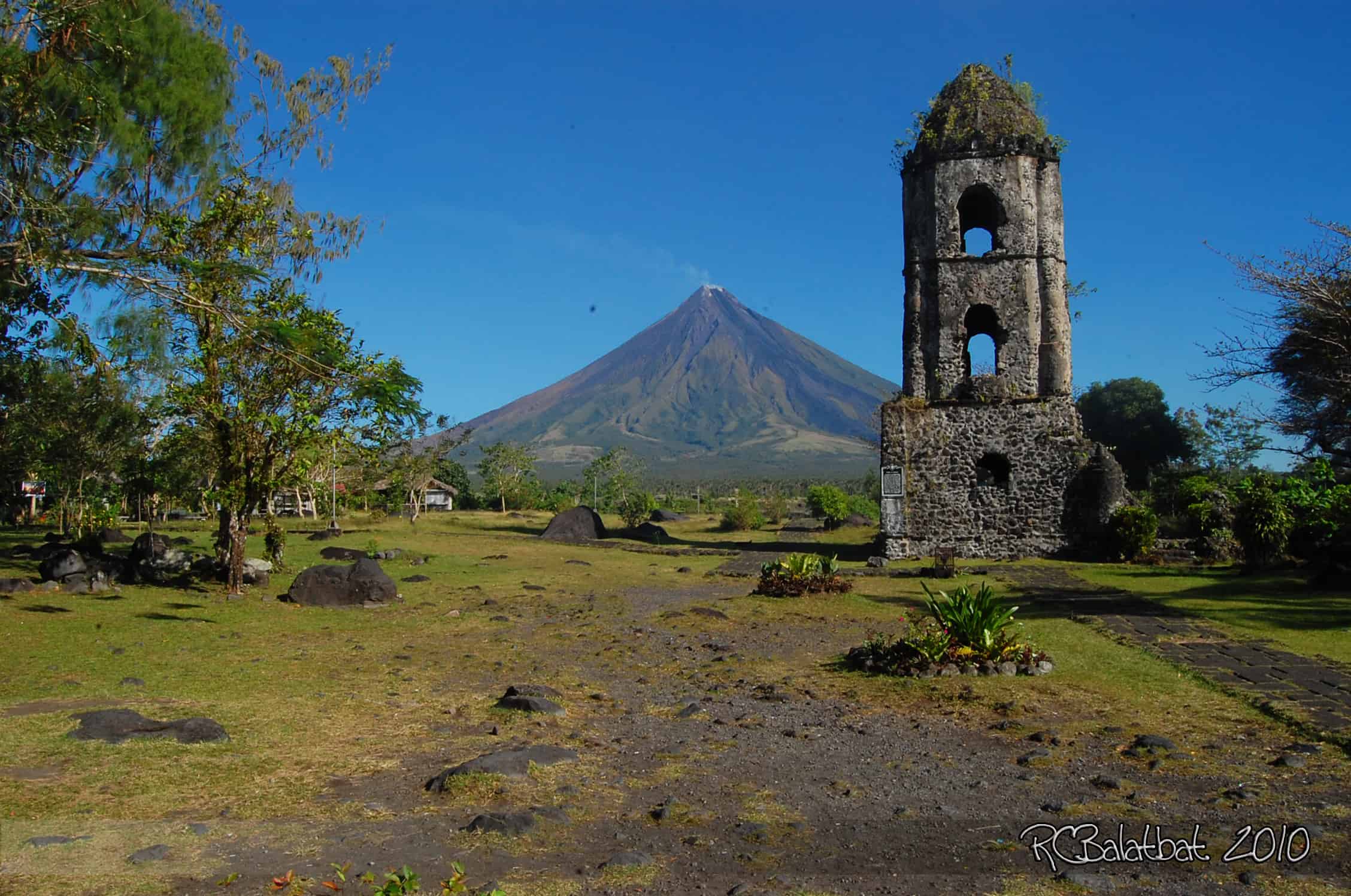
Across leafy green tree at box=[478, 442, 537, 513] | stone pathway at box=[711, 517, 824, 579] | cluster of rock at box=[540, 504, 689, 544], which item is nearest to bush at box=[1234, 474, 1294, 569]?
stone pathway at box=[711, 517, 824, 579]

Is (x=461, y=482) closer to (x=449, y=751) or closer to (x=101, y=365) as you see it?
(x=101, y=365)

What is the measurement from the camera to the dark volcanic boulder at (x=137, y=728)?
597 centimetres

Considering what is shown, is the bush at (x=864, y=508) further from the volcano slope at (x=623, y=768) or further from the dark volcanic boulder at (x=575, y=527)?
the volcano slope at (x=623, y=768)

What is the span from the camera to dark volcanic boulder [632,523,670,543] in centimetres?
2942

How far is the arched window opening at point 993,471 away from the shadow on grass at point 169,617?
15605mm

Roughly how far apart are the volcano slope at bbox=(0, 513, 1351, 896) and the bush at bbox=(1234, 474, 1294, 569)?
303 inches

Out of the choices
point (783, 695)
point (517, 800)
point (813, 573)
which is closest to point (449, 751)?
point (517, 800)

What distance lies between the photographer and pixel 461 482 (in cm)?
5531

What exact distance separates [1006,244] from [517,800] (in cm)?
1953

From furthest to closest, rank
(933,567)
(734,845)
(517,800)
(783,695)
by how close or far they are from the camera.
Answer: (933,567), (783,695), (517,800), (734,845)

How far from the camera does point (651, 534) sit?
1232 inches

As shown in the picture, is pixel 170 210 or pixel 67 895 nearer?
pixel 67 895

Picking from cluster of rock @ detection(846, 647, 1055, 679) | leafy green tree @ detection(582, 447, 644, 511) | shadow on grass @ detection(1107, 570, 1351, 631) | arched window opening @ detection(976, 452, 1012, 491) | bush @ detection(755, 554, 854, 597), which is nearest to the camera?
cluster of rock @ detection(846, 647, 1055, 679)

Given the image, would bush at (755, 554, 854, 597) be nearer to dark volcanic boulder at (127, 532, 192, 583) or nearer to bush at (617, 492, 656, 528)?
dark volcanic boulder at (127, 532, 192, 583)
